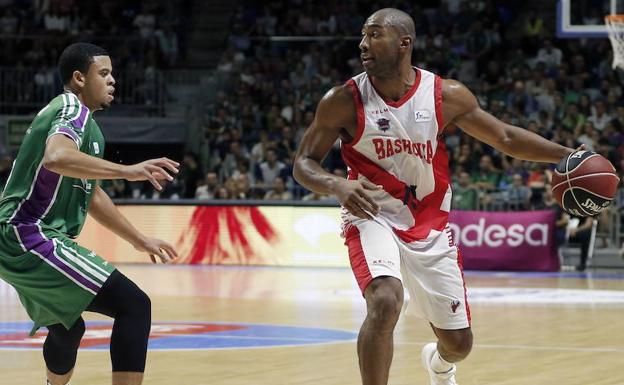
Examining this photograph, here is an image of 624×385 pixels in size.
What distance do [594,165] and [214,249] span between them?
556 inches

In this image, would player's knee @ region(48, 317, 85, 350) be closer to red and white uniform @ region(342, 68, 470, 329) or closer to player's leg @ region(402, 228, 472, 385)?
red and white uniform @ region(342, 68, 470, 329)

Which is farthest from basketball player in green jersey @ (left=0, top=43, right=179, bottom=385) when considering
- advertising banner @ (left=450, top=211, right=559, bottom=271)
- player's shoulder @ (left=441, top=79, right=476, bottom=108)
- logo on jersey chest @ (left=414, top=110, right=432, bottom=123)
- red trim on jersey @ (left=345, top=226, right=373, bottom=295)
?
advertising banner @ (left=450, top=211, right=559, bottom=271)

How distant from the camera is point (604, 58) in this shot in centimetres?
2378

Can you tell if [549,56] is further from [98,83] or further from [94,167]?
[94,167]

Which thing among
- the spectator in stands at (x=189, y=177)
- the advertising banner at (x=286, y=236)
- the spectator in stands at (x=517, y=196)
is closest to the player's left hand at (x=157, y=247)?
the advertising banner at (x=286, y=236)

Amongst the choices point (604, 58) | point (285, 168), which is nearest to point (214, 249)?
point (285, 168)

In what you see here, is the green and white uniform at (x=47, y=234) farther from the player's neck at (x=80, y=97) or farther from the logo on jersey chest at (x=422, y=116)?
the logo on jersey chest at (x=422, y=116)

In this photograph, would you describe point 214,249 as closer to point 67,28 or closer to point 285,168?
point 285,168

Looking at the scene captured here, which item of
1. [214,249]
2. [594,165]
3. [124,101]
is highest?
[594,165]

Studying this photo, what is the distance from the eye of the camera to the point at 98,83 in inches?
252

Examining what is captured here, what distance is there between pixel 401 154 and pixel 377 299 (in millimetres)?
888

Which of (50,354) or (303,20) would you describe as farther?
(303,20)

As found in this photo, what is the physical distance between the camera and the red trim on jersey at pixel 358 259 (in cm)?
651

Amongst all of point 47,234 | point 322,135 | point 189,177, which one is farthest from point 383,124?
point 189,177
